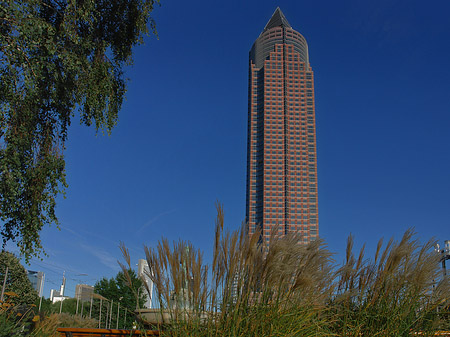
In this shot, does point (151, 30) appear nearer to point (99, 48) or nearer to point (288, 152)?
point (99, 48)

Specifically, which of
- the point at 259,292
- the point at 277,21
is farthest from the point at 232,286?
the point at 277,21

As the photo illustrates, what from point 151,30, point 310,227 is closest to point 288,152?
point 310,227

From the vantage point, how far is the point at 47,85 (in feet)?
16.7

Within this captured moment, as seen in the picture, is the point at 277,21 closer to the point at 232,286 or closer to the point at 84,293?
the point at 84,293

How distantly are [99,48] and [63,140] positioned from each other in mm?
1382

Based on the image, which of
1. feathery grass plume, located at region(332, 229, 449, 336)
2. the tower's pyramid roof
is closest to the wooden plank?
feathery grass plume, located at region(332, 229, 449, 336)

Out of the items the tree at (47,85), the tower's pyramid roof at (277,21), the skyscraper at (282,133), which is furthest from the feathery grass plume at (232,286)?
the tower's pyramid roof at (277,21)

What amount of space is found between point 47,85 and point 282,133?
4020 inches

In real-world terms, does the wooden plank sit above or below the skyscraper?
below

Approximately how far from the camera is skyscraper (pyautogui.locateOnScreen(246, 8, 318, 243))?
99.9 meters

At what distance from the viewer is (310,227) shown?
99875 mm

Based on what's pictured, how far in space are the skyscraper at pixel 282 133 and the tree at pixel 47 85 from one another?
90285 mm

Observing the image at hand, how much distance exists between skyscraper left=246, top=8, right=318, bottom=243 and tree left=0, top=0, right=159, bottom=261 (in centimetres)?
9028

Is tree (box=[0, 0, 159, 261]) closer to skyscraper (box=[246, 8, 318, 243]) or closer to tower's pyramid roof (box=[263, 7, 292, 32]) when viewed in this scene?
skyscraper (box=[246, 8, 318, 243])
